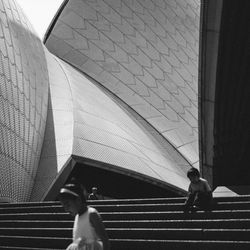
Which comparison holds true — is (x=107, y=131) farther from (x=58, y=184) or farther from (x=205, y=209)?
(x=205, y=209)

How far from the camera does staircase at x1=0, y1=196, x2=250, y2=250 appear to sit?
4.24 metres

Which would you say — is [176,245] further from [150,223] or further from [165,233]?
[150,223]

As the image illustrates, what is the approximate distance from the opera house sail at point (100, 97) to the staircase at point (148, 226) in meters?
4.22

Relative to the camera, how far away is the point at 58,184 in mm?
10289

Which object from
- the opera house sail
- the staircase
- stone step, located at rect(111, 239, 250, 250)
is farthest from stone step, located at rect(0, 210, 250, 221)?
the opera house sail

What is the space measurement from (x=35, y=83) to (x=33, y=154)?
7.08 feet

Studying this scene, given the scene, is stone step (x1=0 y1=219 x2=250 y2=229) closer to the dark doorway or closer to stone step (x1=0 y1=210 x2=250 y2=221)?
stone step (x1=0 y1=210 x2=250 y2=221)

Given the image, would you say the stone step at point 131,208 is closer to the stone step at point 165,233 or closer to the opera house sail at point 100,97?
the stone step at point 165,233

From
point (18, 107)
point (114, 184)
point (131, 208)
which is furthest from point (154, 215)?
point (114, 184)

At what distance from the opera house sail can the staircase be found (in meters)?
4.22

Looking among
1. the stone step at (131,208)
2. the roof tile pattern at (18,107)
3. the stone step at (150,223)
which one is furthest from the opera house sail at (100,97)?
the stone step at (150,223)

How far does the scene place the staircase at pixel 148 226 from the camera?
4242 millimetres

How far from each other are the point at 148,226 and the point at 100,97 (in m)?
10.1

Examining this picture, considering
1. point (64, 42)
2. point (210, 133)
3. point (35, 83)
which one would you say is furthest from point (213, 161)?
point (64, 42)
